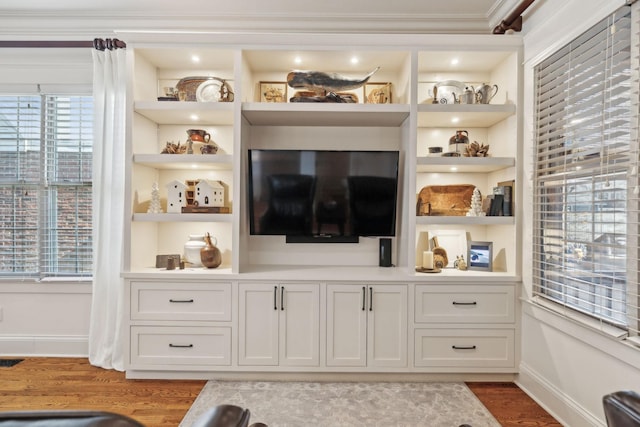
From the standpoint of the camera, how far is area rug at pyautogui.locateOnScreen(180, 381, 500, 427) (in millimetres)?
2164

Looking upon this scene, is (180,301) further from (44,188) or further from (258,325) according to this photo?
(44,188)

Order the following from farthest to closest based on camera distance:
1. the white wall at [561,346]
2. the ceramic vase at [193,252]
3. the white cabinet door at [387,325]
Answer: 1. the ceramic vase at [193,252]
2. the white cabinet door at [387,325]
3. the white wall at [561,346]

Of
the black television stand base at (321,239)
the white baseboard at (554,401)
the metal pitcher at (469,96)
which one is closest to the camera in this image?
the white baseboard at (554,401)

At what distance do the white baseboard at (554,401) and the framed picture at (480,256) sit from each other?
735mm

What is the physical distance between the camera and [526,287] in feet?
8.39

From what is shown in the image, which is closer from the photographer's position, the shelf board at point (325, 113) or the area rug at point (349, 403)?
the area rug at point (349, 403)

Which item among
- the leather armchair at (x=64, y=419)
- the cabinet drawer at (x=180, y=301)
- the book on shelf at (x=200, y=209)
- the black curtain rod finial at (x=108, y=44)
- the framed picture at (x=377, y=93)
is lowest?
the cabinet drawer at (x=180, y=301)

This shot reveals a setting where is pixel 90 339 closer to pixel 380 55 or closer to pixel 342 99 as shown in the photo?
pixel 342 99

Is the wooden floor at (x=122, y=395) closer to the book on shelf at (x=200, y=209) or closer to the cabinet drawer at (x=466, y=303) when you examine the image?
the cabinet drawer at (x=466, y=303)

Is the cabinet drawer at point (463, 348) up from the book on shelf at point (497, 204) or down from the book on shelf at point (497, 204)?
down

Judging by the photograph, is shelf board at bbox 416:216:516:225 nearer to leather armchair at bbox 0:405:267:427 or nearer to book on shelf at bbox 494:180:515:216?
book on shelf at bbox 494:180:515:216

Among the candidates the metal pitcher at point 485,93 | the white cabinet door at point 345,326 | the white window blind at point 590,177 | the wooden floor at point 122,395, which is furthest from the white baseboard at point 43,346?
the metal pitcher at point 485,93

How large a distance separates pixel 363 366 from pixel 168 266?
5.36 feet

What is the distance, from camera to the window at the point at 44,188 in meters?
3.13
